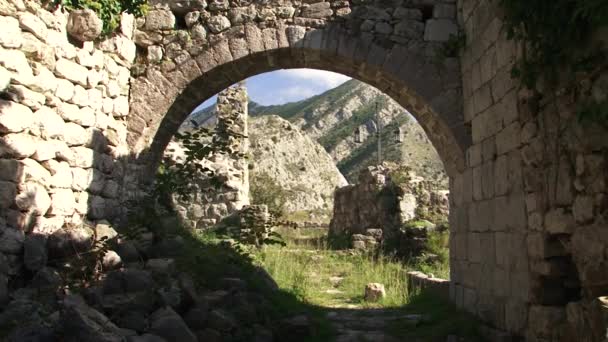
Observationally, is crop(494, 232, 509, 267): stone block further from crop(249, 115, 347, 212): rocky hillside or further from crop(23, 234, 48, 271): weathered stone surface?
crop(249, 115, 347, 212): rocky hillside

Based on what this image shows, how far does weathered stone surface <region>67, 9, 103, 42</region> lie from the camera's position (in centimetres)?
493

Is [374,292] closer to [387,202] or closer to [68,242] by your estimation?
[68,242]

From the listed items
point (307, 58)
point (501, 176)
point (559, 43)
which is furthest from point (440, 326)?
point (307, 58)

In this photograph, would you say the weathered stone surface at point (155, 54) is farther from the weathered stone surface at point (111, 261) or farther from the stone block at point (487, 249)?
the stone block at point (487, 249)

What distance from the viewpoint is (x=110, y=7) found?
538cm

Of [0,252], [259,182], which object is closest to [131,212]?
[0,252]

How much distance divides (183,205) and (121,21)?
5576 mm

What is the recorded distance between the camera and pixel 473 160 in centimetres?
529

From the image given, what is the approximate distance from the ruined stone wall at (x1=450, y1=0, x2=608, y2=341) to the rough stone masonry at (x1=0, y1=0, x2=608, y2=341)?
14 millimetres

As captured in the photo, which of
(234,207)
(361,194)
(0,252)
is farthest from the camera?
(361,194)

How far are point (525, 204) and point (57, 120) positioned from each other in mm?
3926

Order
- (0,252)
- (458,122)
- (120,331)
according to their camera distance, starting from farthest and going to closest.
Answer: (458,122)
(0,252)
(120,331)

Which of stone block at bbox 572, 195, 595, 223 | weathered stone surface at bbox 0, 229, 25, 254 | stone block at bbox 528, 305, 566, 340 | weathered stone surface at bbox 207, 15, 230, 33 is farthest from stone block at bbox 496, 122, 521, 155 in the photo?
weathered stone surface at bbox 0, 229, 25, 254

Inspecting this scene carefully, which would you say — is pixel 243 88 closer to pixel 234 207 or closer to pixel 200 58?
pixel 234 207
